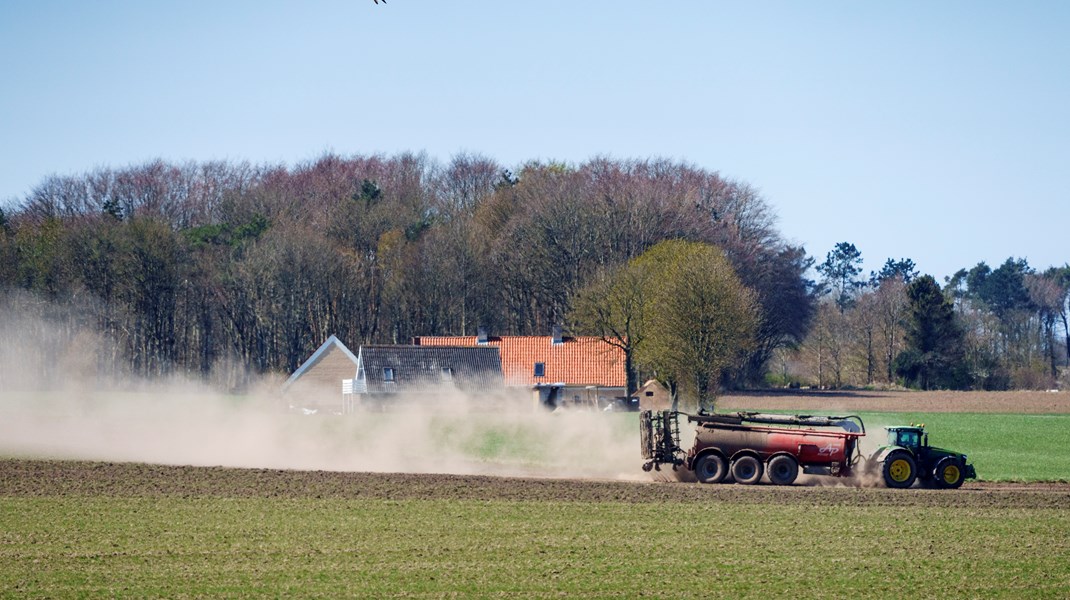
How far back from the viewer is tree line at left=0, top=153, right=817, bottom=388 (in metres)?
88.8

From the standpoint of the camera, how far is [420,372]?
74062mm

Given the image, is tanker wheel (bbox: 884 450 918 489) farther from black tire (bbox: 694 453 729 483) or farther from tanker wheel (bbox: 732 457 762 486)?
black tire (bbox: 694 453 729 483)

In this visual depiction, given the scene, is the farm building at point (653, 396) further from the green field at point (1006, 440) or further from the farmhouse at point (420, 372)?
the green field at point (1006, 440)

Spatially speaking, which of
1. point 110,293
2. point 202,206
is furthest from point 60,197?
point 110,293

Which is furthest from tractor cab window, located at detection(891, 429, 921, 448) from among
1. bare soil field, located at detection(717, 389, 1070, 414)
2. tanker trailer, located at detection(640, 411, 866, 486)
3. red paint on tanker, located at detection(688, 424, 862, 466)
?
bare soil field, located at detection(717, 389, 1070, 414)

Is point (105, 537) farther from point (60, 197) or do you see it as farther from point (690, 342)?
point (60, 197)

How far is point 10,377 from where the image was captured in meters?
74.7

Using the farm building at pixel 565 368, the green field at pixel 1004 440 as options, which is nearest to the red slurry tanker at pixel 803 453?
the green field at pixel 1004 440

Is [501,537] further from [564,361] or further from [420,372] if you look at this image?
[564,361]

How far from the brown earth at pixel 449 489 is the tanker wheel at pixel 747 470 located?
440 millimetres

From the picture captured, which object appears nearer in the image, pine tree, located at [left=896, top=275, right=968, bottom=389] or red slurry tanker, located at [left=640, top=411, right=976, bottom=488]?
red slurry tanker, located at [left=640, top=411, right=976, bottom=488]

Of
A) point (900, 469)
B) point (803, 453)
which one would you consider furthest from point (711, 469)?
point (900, 469)

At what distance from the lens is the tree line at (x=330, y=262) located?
88812 millimetres

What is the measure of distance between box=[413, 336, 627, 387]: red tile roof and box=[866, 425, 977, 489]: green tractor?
47248 millimetres
